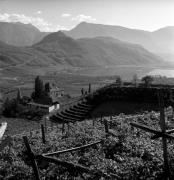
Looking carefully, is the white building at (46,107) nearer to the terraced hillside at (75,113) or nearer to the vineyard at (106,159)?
the terraced hillside at (75,113)

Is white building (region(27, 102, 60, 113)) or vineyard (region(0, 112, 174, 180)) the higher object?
vineyard (region(0, 112, 174, 180))

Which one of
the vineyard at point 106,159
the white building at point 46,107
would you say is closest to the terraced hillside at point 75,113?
the white building at point 46,107

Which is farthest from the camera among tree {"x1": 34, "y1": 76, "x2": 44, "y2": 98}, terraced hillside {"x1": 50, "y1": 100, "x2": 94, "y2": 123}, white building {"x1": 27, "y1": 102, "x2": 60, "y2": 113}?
tree {"x1": 34, "y1": 76, "x2": 44, "y2": 98}

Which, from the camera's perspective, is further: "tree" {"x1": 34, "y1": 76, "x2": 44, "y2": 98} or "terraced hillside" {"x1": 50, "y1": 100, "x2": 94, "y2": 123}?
"tree" {"x1": 34, "y1": 76, "x2": 44, "y2": 98}

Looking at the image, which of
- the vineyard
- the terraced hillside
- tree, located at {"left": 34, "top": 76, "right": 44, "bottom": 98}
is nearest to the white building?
tree, located at {"left": 34, "top": 76, "right": 44, "bottom": 98}

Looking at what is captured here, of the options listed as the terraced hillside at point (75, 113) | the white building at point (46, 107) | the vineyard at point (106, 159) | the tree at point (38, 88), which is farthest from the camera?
the tree at point (38, 88)

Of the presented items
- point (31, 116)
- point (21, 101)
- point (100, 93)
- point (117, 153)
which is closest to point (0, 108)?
point (21, 101)

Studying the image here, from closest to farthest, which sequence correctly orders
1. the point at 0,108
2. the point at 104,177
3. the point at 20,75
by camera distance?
1. the point at 104,177
2. the point at 0,108
3. the point at 20,75

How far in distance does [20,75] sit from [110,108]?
441 ft

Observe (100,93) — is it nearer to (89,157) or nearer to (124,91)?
(124,91)

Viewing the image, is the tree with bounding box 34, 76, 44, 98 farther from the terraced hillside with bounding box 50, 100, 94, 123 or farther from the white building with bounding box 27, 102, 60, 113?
the terraced hillside with bounding box 50, 100, 94, 123

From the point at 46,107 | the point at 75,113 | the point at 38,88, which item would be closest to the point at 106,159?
the point at 75,113

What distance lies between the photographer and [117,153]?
9.22 metres

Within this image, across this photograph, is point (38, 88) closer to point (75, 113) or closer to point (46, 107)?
point (46, 107)
